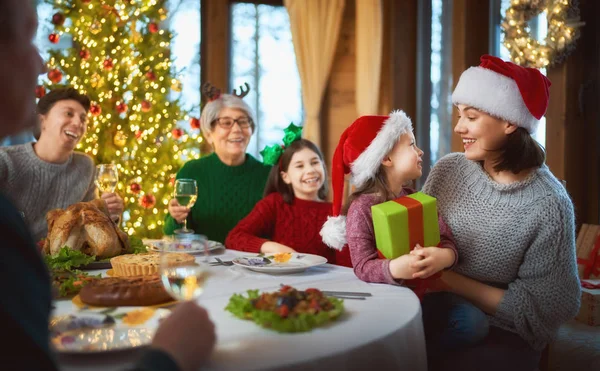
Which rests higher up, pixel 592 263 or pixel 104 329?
pixel 104 329

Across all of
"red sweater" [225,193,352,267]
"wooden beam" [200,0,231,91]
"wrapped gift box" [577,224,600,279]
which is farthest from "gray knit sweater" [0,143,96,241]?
"wrapped gift box" [577,224,600,279]

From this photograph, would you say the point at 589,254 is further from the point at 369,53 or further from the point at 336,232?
the point at 369,53

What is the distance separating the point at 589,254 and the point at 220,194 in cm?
215

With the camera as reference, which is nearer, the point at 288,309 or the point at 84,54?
the point at 288,309

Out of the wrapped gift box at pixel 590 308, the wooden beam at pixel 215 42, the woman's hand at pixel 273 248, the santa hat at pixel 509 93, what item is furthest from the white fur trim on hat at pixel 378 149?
the wooden beam at pixel 215 42

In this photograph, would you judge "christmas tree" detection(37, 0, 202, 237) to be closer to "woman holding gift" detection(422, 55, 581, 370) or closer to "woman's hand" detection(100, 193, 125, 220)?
"woman's hand" detection(100, 193, 125, 220)

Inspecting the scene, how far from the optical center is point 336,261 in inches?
118

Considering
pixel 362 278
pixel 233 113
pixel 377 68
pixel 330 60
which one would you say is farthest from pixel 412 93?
pixel 362 278

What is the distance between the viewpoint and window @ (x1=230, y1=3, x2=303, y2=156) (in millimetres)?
5992

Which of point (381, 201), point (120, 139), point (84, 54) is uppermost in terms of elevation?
point (84, 54)

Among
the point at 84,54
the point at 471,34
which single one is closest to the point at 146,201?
the point at 84,54

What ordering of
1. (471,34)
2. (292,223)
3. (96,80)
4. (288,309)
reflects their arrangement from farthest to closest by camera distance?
(96,80) → (471,34) → (292,223) → (288,309)

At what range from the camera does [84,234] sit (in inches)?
86.6

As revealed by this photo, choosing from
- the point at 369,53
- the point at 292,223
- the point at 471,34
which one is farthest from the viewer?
the point at 369,53
